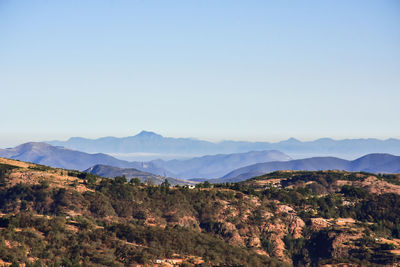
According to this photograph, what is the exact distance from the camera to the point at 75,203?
475 ft

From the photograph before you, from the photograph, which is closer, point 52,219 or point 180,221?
point 52,219

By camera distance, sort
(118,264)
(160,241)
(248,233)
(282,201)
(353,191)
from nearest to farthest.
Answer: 1. (118,264)
2. (160,241)
3. (248,233)
4. (282,201)
5. (353,191)

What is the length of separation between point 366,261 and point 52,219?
61.4 meters

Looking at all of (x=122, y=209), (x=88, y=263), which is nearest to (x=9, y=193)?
(x=122, y=209)

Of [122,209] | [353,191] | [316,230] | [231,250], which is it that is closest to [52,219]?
[231,250]

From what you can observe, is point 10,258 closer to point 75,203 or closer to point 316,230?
point 75,203

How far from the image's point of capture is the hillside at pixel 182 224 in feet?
308

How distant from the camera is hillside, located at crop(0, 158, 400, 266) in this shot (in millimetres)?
93812

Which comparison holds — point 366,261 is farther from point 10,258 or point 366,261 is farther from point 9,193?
point 9,193

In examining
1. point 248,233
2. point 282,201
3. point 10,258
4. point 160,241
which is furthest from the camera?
point 282,201

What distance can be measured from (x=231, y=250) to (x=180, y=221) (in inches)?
1533

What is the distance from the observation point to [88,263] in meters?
86.6

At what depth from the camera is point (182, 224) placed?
476 feet

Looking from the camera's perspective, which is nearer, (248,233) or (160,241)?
(160,241)
